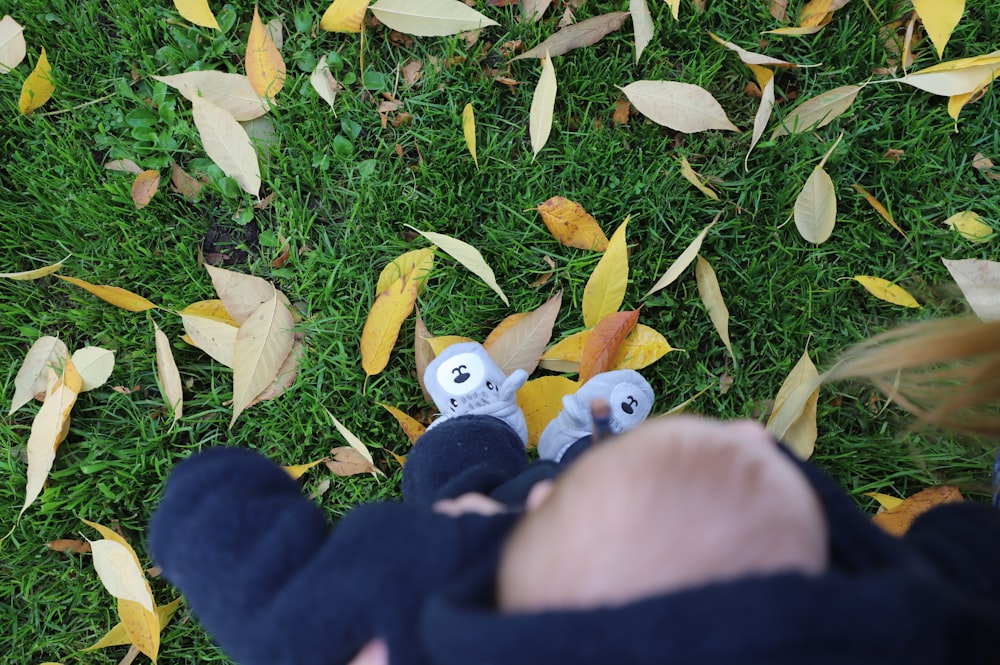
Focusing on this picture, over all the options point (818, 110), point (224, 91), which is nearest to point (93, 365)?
point (224, 91)

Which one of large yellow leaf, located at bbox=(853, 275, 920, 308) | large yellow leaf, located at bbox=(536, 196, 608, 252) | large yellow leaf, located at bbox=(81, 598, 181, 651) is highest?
large yellow leaf, located at bbox=(536, 196, 608, 252)

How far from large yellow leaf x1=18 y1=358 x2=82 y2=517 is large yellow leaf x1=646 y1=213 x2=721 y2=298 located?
1.29m

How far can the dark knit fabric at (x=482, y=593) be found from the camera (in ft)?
1.99

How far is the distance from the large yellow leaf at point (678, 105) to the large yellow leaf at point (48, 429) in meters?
1.41

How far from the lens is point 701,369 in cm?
154

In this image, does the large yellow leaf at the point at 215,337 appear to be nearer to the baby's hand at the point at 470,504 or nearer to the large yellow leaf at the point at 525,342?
the large yellow leaf at the point at 525,342

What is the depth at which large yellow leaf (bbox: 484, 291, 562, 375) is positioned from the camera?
151 centimetres

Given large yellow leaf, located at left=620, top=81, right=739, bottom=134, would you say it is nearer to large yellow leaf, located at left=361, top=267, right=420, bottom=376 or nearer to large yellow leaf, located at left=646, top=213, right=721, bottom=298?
large yellow leaf, located at left=646, top=213, right=721, bottom=298

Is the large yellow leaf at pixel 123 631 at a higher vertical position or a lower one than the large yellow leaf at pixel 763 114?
lower

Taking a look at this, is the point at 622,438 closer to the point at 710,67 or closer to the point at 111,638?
the point at 710,67

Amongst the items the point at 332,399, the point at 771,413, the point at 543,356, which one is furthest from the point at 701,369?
the point at 332,399

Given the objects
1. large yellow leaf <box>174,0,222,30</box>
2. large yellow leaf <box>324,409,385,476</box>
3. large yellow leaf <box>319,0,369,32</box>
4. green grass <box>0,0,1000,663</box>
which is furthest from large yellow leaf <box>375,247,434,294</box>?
large yellow leaf <box>174,0,222,30</box>

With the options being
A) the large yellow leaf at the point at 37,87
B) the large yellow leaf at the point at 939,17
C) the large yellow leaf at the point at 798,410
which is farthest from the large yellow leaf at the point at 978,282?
the large yellow leaf at the point at 37,87

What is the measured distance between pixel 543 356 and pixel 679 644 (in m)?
0.94
